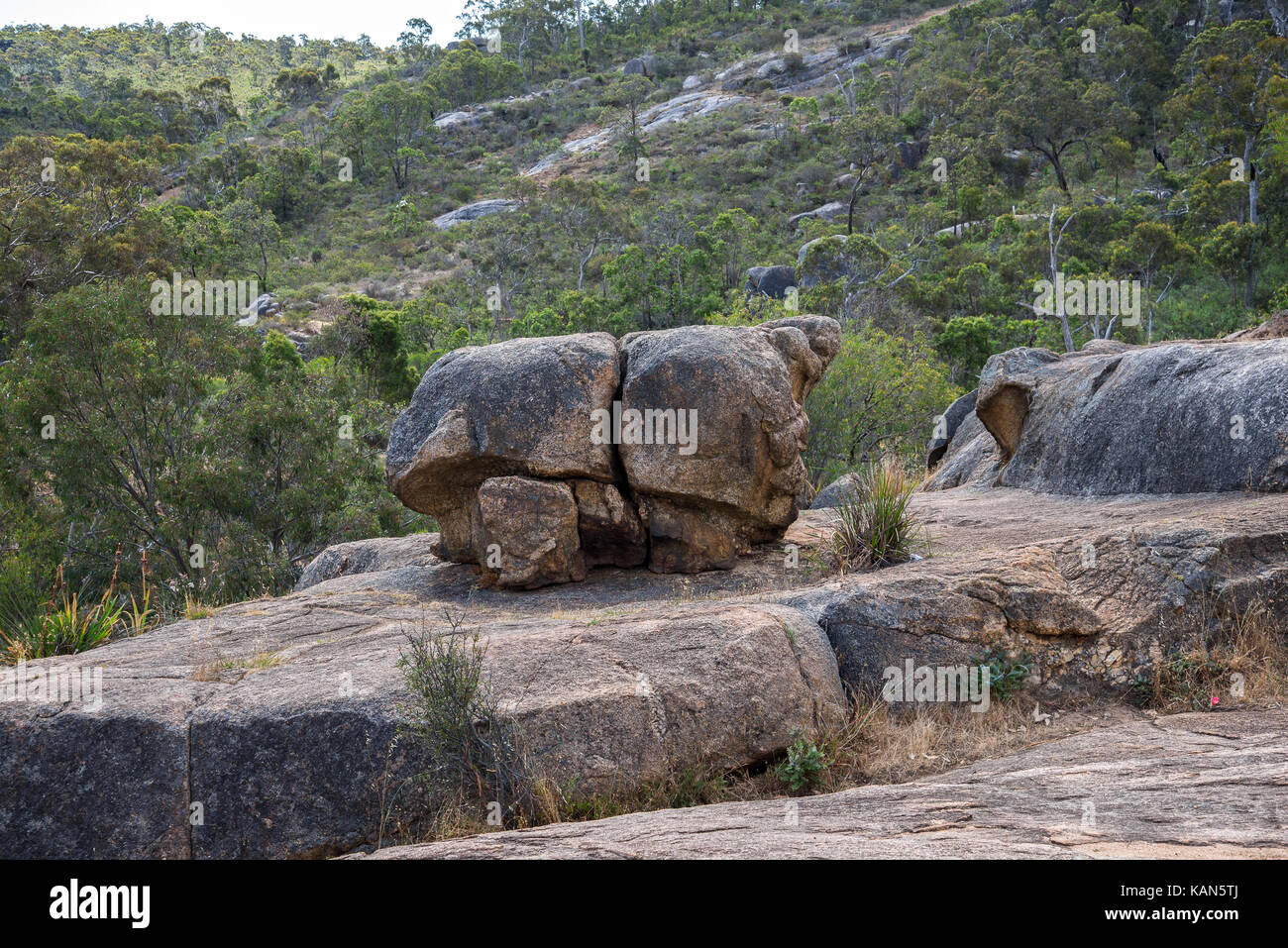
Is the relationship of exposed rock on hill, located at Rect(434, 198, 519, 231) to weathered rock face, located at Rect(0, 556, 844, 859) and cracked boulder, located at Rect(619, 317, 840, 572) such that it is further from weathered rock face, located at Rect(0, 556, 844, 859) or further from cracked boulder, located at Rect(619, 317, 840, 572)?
weathered rock face, located at Rect(0, 556, 844, 859)

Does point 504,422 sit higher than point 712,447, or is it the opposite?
point 504,422

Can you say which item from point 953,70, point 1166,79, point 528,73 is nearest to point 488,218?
point 953,70

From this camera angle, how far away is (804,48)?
87.1 metres

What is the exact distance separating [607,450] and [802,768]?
4.33 m

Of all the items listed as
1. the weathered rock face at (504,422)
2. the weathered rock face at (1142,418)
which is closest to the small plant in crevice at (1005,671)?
the weathered rock face at (1142,418)

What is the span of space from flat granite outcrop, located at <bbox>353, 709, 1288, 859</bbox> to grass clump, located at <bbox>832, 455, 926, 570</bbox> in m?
3.03

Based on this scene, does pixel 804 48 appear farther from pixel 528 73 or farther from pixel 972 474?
pixel 972 474

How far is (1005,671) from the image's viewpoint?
7504mm

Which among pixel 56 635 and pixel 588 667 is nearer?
pixel 588 667

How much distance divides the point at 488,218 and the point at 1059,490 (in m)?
48.5

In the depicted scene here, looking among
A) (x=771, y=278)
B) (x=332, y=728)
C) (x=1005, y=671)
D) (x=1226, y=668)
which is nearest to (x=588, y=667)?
(x=332, y=728)

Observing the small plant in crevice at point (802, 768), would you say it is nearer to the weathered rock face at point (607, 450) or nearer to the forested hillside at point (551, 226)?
the weathered rock face at point (607, 450)

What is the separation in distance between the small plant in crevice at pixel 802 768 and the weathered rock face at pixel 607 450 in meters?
3.55

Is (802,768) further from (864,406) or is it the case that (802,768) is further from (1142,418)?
(864,406)
